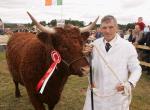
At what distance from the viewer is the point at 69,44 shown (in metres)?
5.27

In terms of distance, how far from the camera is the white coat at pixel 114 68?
4582 mm

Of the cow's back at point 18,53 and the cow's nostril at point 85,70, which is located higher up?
the cow's nostril at point 85,70

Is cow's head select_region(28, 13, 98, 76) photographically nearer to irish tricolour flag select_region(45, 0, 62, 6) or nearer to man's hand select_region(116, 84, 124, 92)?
man's hand select_region(116, 84, 124, 92)

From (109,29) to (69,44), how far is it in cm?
88

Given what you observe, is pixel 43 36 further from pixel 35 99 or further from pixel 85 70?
pixel 35 99

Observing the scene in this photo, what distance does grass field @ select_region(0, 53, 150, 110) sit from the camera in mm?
8235

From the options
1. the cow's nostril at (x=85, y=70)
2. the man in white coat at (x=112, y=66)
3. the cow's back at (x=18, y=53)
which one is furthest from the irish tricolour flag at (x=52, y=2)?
the man in white coat at (x=112, y=66)

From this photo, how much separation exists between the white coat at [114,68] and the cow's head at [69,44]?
0.74 feet

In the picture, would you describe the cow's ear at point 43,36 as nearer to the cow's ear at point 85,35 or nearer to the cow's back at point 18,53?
the cow's ear at point 85,35

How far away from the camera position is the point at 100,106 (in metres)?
4.76

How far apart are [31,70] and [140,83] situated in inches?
247

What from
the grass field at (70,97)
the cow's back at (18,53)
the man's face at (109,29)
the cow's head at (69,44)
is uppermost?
the man's face at (109,29)

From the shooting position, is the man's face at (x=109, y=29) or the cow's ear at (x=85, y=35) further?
the cow's ear at (x=85, y=35)

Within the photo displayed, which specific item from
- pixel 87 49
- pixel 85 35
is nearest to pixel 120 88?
pixel 87 49
